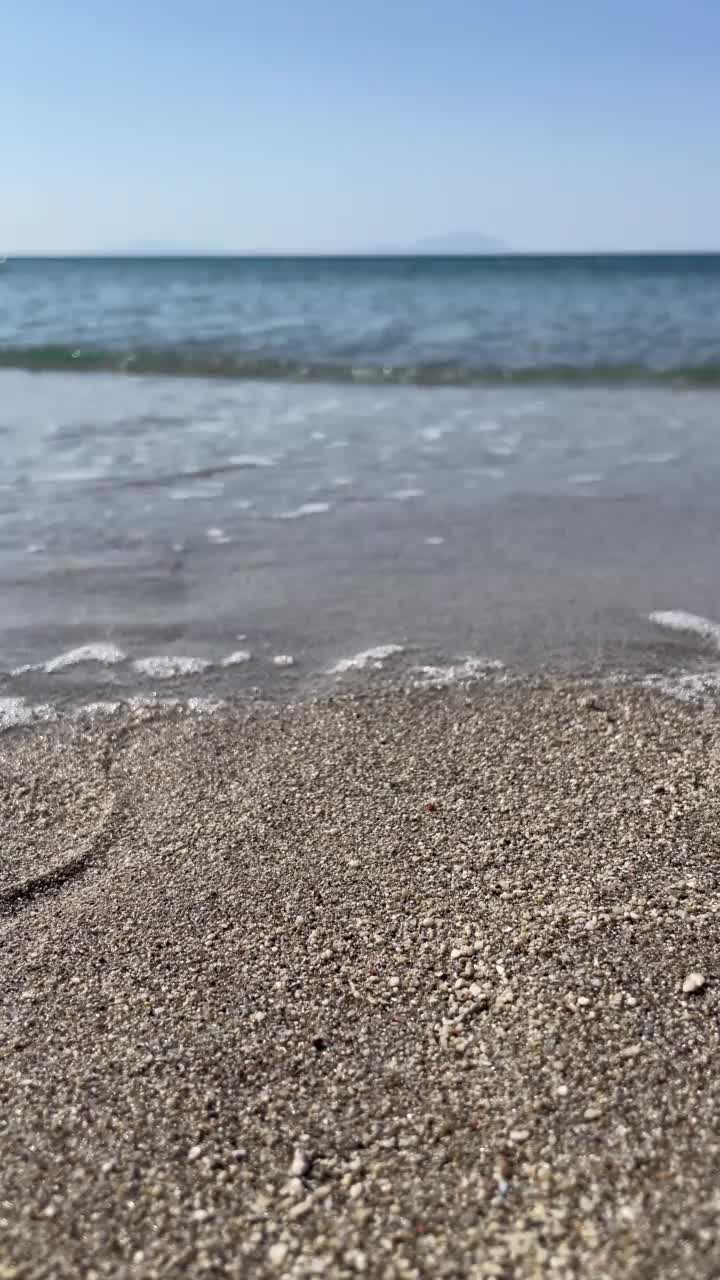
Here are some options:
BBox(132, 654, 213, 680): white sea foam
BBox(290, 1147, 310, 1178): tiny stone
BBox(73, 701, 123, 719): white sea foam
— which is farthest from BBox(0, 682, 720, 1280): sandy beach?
BBox(132, 654, 213, 680): white sea foam

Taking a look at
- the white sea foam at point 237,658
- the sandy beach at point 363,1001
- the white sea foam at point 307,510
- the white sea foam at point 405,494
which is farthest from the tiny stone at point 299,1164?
the white sea foam at point 405,494

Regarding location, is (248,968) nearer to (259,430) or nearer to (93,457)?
(93,457)

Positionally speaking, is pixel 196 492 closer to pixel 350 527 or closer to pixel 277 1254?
pixel 350 527

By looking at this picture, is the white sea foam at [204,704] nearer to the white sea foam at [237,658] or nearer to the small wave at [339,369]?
the white sea foam at [237,658]

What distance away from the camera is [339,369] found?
12.9 meters

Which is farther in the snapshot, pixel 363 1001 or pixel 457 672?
pixel 457 672

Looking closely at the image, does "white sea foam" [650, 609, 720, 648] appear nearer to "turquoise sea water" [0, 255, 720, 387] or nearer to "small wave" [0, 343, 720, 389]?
"small wave" [0, 343, 720, 389]

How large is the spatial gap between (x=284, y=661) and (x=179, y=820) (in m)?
1.18

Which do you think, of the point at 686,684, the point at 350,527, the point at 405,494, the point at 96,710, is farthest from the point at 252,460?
the point at 686,684

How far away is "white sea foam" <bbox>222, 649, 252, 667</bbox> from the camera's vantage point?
13.1 ft

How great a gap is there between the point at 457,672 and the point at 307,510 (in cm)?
240

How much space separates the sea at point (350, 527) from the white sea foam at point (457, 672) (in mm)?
11

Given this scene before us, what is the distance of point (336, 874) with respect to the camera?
2.65m

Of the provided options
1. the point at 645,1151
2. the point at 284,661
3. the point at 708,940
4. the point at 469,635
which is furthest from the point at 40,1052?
the point at 469,635
